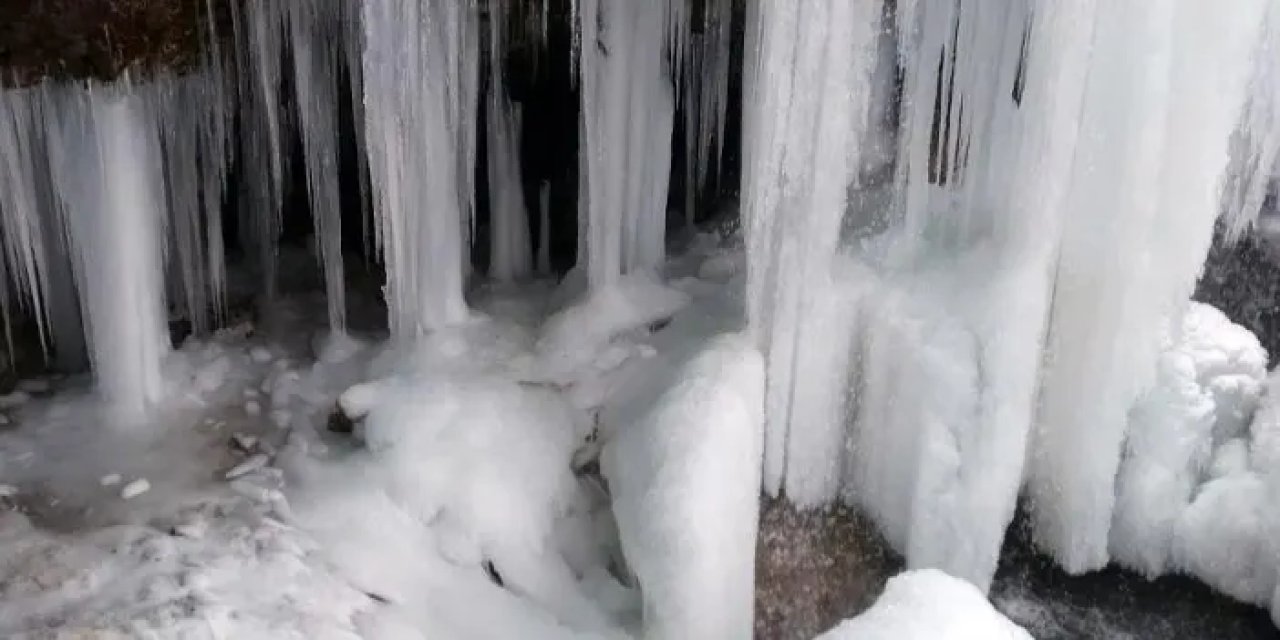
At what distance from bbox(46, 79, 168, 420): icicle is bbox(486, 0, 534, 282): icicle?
1.59m

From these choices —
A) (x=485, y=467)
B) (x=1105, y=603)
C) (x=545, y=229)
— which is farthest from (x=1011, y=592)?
(x=545, y=229)

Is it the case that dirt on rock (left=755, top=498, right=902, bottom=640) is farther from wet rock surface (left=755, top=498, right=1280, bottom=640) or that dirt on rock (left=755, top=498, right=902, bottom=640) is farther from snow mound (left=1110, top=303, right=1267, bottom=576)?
snow mound (left=1110, top=303, right=1267, bottom=576)

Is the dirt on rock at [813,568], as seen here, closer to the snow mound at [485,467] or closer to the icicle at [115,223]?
the snow mound at [485,467]

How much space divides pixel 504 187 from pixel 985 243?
8.00 ft

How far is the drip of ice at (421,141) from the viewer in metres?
4.64

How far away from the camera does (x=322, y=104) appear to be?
206 inches

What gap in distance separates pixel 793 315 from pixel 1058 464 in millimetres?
1346

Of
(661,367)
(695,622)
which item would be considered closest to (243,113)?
(661,367)

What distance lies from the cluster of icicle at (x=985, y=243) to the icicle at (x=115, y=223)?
2.37 m

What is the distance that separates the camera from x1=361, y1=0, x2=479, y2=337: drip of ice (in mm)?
4637

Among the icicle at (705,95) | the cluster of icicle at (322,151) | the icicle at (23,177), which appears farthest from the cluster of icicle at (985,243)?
the icicle at (23,177)

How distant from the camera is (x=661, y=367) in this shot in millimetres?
4992

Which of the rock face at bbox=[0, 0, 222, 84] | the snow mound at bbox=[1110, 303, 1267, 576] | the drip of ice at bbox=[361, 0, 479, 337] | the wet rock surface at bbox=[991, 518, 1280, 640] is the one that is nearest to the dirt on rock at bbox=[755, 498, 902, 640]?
the wet rock surface at bbox=[991, 518, 1280, 640]

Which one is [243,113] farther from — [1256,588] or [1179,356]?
[1256,588]
